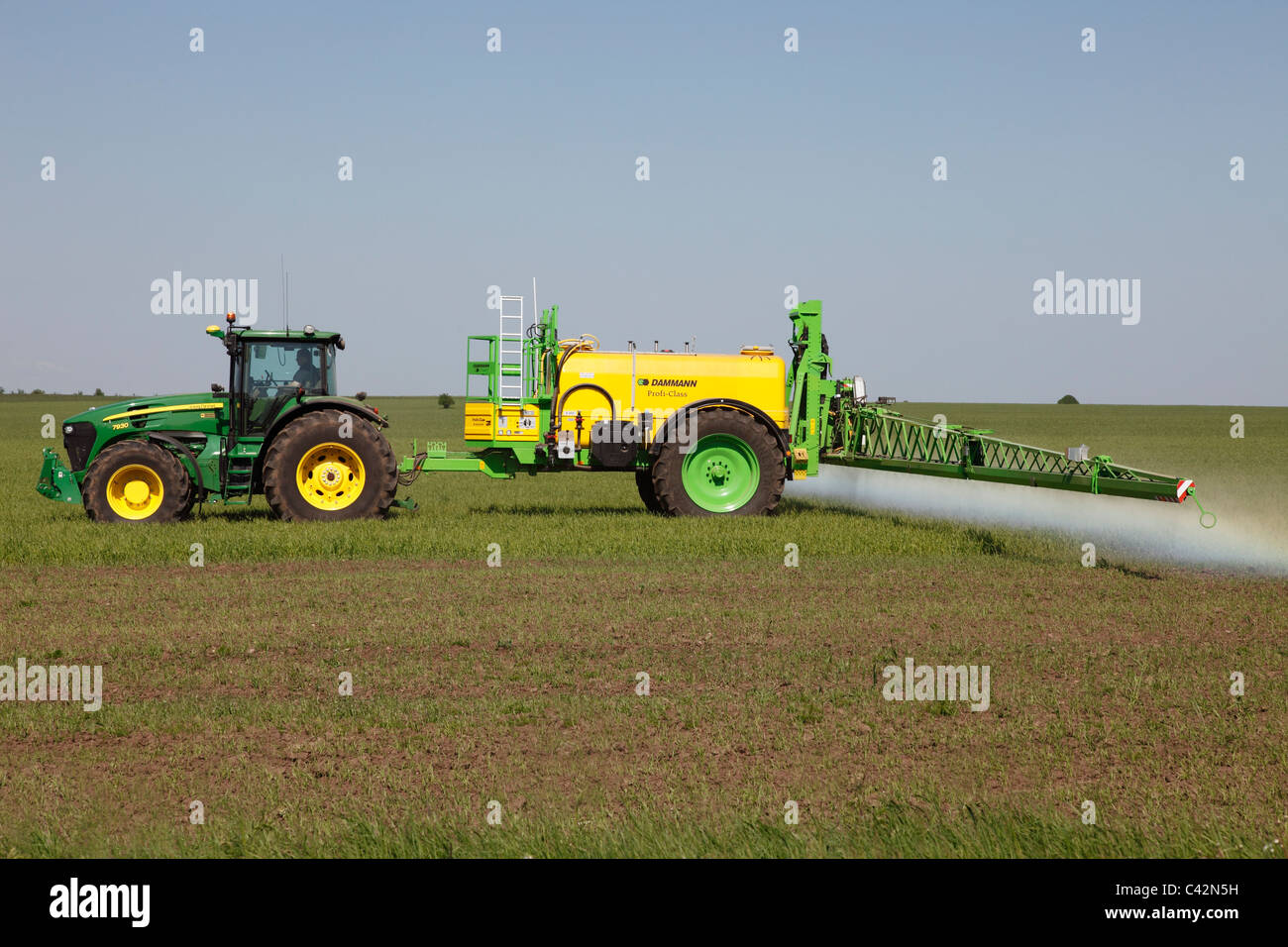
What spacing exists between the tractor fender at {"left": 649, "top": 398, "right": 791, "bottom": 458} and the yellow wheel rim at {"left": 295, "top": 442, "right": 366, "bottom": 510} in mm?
4258

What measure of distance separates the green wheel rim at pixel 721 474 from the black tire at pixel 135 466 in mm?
7065

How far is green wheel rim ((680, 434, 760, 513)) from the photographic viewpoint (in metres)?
17.1

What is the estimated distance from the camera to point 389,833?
5.14 metres

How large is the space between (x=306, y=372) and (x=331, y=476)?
159 centimetres

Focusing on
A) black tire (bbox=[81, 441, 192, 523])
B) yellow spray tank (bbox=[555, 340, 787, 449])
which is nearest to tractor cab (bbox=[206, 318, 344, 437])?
black tire (bbox=[81, 441, 192, 523])

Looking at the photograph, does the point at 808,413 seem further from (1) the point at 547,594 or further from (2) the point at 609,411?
(1) the point at 547,594

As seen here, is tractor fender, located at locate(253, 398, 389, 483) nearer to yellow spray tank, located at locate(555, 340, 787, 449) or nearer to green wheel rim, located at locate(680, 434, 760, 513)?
yellow spray tank, located at locate(555, 340, 787, 449)

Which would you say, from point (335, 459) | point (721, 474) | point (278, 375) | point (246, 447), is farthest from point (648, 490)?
point (246, 447)

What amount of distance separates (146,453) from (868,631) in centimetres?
1050

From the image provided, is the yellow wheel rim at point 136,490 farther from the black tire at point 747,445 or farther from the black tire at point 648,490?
the black tire at point 648,490

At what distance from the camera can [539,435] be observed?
16969 mm

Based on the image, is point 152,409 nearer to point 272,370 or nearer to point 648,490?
point 272,370

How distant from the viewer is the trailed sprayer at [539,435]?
15.7m
